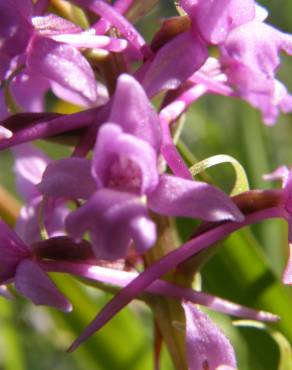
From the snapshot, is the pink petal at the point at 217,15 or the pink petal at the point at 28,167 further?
the pink petal at the point at 28,167

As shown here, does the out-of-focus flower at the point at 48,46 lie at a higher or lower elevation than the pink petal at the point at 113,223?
higher

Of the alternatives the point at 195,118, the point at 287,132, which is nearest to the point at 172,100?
the point at 195,118

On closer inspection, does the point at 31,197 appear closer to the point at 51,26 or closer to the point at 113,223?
the point at 51,26

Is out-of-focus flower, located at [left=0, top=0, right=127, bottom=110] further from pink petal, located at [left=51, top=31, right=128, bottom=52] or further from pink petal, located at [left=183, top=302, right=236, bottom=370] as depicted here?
pink petal, located at [left=183, top=302, right=236, bottom=370]

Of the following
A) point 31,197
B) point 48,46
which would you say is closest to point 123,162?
point 48,46

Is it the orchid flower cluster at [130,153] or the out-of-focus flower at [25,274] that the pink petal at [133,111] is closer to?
the orchid flower cluster at [130,153]

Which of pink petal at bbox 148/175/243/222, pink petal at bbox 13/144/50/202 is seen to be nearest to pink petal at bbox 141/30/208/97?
pink petal at bbox 148/175/243/222

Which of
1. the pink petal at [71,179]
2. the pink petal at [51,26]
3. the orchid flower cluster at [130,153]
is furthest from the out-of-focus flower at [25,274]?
the pink petal at [51,26]

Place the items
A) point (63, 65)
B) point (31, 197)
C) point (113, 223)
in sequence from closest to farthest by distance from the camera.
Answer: point (113, 223)
point (63, 65)
point (31, 197)

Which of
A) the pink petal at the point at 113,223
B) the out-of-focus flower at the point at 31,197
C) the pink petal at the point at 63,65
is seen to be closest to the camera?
the pink petal at the point at 113,223
